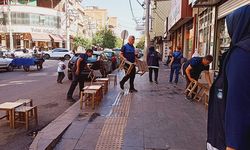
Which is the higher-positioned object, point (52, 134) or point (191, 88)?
point (191, 88)

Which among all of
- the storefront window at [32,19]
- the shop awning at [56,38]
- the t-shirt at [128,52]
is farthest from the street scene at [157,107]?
the shop awning at [56,38]

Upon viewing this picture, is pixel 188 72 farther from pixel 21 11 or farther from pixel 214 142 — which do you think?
pixel 21 11

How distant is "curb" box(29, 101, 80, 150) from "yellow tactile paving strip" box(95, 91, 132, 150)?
2.43ft

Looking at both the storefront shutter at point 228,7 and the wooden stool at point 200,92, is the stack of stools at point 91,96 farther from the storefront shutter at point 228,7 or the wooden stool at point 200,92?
the storefront shutter at point 228,7

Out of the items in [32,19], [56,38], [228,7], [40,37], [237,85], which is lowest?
[237,85]

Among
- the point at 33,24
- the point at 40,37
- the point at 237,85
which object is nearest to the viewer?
the point at 237,85

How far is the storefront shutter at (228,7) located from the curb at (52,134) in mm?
5764

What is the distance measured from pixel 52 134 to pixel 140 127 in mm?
1671

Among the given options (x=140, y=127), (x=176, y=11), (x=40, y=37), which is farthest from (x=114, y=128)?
(x=40, y=37)

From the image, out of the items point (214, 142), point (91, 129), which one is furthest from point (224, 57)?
point (91, 129)

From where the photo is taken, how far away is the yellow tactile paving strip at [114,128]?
15.5ft

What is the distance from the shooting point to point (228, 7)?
32.4 ft

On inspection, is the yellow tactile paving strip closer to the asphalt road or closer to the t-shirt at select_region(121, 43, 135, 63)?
the asphalt road

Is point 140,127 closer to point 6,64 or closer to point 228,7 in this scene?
point 228,7
